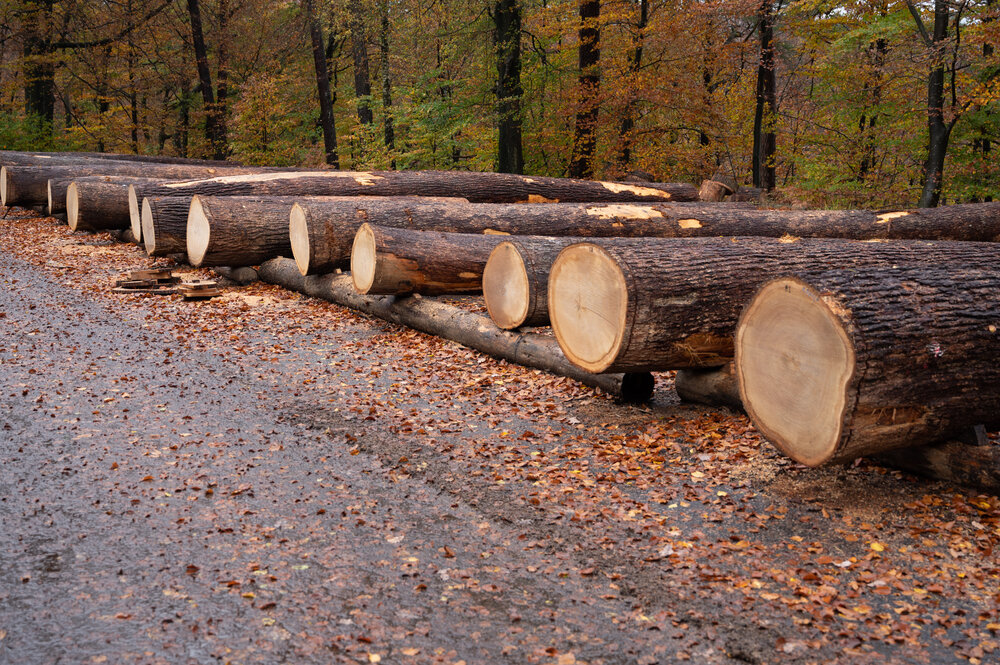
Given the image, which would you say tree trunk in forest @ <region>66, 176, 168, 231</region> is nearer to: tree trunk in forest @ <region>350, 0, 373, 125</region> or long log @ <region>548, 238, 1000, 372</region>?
tree trunk in forest @ <region>350, 0, 373, 125</region>

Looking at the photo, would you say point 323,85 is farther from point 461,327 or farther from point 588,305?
point 588,305

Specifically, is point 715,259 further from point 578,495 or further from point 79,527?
point 79,527

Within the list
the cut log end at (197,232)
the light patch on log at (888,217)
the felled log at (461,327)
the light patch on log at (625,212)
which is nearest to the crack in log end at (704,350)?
the felled log at (461,327)

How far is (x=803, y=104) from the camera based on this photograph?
25.0 meters

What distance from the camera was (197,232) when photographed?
1077 centimetres

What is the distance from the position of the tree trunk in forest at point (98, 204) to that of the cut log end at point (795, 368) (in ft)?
40.7

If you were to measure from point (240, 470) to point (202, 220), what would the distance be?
22.3 feet

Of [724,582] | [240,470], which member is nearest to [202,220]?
[240,470]

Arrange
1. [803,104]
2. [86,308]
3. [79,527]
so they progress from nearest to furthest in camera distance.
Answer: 1. [79,527]
2. [86,308]
3. [803,104]

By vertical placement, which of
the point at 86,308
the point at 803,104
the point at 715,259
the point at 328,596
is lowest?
the point at 328,596

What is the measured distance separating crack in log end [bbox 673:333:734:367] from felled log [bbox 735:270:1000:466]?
0.92m

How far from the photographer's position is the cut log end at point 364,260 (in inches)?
324

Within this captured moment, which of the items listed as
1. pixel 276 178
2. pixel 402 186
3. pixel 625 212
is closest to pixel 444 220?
pixel 402 186

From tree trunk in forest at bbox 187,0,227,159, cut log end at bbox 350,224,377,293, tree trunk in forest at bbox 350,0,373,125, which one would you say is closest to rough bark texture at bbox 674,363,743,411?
cut log end at bbox 350,224,377,293
